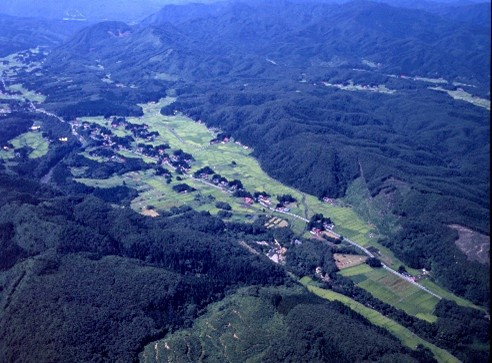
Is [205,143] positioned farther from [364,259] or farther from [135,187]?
[364,259]

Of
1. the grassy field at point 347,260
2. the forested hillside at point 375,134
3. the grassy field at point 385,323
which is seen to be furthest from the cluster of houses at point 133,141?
the grassy field at point 385,323

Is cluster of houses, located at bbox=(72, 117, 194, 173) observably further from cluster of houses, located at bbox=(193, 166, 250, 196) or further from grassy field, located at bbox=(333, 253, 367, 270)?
grassy field, located at bbox=(333, 253, 367, 270)

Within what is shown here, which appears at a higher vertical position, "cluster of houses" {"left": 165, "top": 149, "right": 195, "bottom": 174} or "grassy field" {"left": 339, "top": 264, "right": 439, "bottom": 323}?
"grassy field" {"left": 339, "top": 264, "right": 439, "bottom": 323}

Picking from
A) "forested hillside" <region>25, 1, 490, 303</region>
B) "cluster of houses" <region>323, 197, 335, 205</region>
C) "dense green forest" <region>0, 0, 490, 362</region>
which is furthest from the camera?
"cluster of houses" <region>323, 197, 335, 205</region>

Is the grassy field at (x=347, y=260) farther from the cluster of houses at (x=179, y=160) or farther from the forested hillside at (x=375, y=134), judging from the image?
the cluster of houses at (x=179, y=160)

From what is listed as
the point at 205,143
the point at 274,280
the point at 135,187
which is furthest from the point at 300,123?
the point at 274,280

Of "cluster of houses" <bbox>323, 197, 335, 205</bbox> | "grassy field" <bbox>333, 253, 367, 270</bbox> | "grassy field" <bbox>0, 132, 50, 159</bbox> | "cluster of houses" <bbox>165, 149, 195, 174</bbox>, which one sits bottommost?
"grassy field" <bbox>0, 132, 50, 159</bbox>

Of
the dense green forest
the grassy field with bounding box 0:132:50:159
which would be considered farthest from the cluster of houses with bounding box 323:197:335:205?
the grassy field with bounding box 0:132:50:159

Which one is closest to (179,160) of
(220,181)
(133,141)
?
(220,181)
